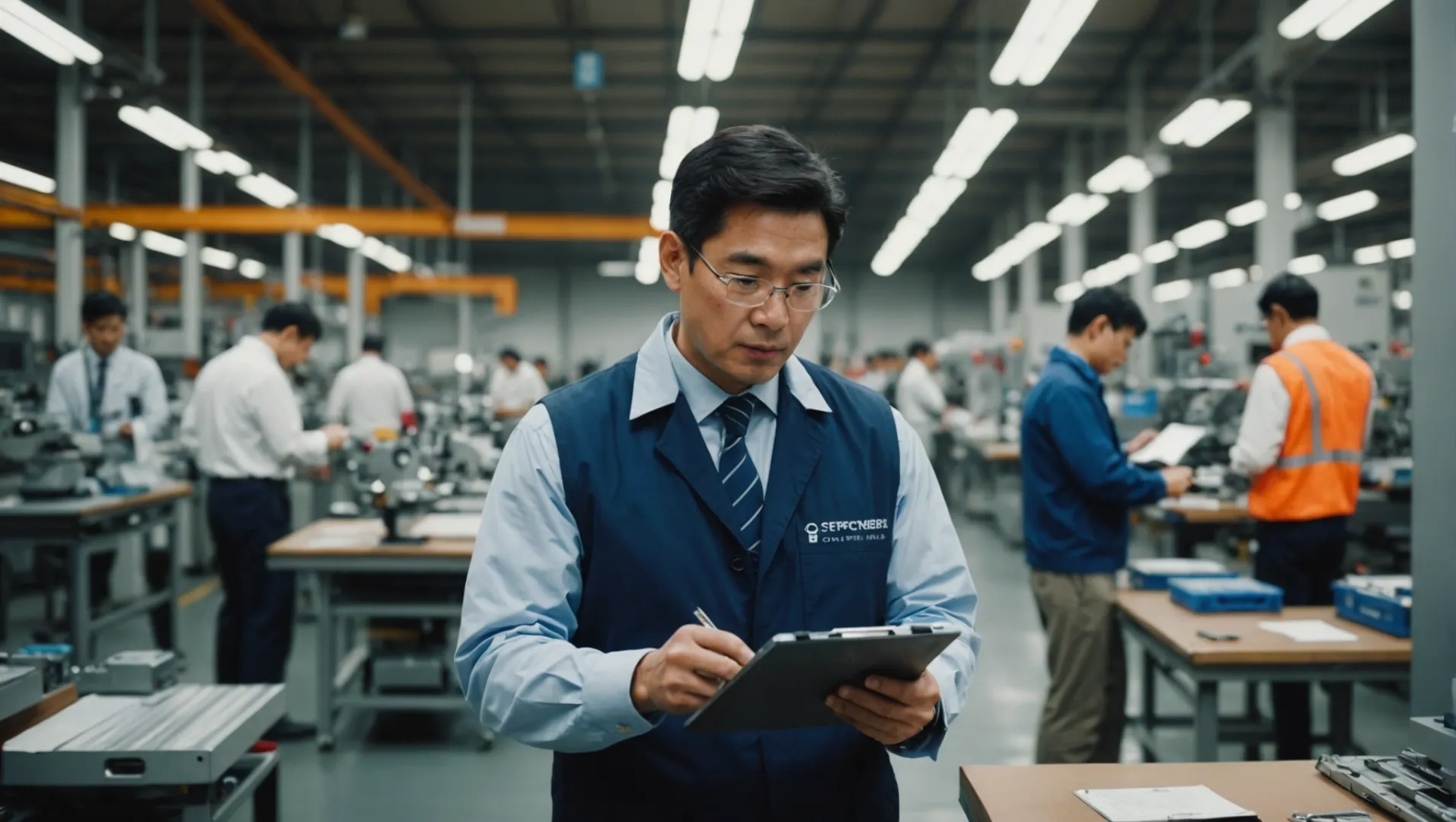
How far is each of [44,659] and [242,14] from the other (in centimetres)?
749

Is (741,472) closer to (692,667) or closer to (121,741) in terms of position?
(692,667)

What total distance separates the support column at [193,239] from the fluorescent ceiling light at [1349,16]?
7333mm

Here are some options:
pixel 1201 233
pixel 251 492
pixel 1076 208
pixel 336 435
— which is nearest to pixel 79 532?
pixel 251 492

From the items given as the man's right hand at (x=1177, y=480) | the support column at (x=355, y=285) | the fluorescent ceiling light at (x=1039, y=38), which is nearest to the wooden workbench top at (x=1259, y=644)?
the man's right hand at (x=1177, y=480)

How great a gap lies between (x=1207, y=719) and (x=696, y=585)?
1.86 metres

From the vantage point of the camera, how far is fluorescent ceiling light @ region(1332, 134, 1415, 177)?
7117 mm

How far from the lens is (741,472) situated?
4.11ft

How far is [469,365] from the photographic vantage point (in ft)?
34.2

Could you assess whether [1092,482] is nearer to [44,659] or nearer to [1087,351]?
[1087,351]

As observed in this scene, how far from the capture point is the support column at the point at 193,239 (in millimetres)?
7676

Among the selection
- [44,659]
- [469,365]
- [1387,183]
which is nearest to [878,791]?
[44,659]

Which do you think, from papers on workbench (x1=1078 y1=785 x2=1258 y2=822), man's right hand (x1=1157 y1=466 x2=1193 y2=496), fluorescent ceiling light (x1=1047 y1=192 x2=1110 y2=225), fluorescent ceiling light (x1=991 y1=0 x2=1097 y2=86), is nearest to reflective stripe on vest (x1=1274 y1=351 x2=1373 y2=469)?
man's right hand (x1=1157 y1=466 x2=1193 y2=496)

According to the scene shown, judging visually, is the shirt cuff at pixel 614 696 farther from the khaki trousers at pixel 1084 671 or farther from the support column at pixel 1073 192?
the support column at pixel 1073 192

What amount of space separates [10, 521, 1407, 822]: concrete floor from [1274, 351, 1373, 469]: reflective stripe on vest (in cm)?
111
